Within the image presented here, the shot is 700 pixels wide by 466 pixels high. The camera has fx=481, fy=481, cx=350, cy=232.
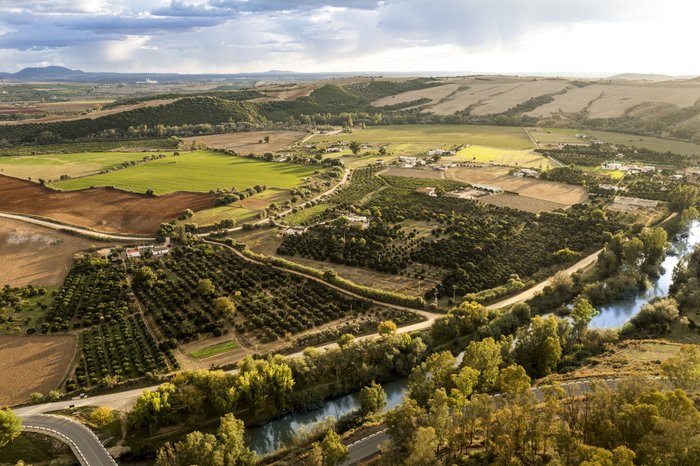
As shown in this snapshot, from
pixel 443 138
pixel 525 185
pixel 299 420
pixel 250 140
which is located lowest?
pixel 299 420

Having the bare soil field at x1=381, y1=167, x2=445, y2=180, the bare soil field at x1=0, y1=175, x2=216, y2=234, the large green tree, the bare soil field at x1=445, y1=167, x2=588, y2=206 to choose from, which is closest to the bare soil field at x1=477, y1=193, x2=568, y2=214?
the bare soil field at x1=445, y1=167, x2=588, y2=206

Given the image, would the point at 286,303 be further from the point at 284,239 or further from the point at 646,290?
the point at 646,290

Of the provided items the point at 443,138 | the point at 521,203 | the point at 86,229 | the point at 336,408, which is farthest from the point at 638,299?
the point at 443,138

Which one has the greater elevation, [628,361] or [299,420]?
[628,361]

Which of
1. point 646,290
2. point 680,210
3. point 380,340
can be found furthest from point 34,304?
point 680,210

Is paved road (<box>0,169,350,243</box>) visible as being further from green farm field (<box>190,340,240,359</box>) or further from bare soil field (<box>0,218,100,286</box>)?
green farm field (<box>190,340,240,359</box>)

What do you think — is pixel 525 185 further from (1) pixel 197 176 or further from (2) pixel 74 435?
(2) pixel 74 435

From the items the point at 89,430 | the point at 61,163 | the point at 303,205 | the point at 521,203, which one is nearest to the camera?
the point at 89,430
